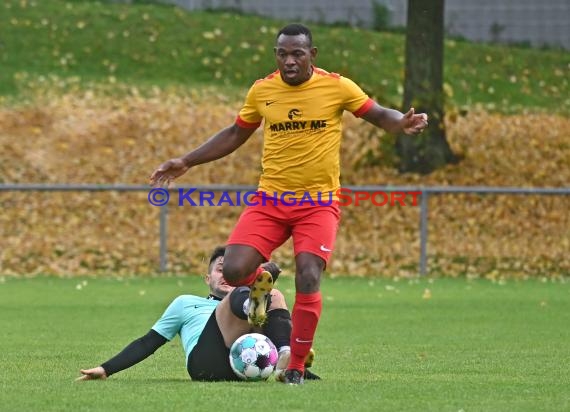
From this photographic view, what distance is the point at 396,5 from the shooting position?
33.0m

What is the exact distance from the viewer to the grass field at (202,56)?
2873cm

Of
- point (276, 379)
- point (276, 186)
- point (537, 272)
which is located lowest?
point (537, 272)

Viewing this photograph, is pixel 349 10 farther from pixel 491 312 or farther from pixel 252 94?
pixel 252 94

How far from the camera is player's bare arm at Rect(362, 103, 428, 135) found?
9.47m

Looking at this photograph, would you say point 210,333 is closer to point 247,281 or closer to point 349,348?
point 247,281

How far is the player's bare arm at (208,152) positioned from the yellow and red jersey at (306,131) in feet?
1.48

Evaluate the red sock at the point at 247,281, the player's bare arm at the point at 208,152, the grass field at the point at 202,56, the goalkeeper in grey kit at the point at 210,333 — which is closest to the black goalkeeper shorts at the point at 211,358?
the goalkeeper in grey kit at the point at 210,333

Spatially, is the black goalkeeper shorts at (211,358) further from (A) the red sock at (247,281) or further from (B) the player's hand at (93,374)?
(B) the player's hand at (93,374)

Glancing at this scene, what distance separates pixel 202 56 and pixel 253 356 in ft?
70.9

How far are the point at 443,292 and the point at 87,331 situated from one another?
247 inches

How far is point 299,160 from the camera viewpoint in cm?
956

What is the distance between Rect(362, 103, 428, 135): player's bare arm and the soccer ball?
1.61m

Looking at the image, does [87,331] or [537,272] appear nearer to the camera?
[87,331]

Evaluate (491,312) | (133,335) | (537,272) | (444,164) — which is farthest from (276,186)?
(444,164)
